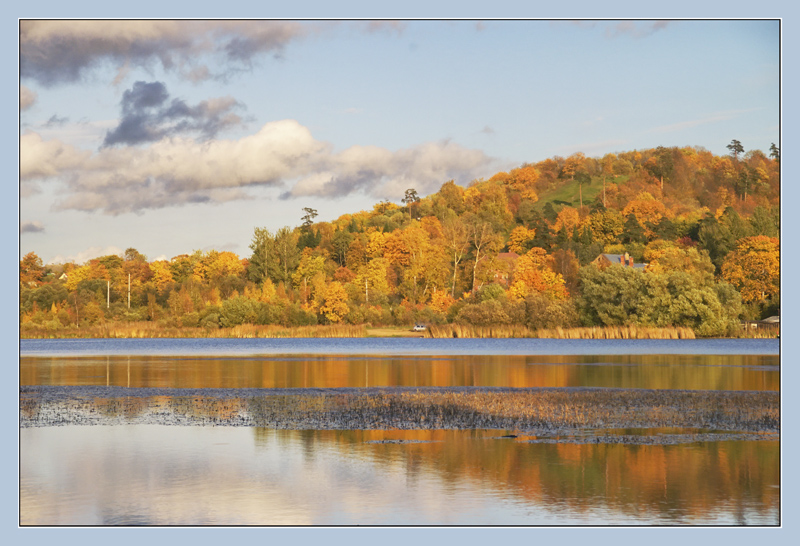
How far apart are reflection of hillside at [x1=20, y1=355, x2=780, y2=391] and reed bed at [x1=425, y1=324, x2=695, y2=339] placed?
2219 cm

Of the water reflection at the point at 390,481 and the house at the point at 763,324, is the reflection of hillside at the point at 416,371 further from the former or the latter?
the house at the point at 763,324

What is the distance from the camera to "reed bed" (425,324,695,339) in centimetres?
6744

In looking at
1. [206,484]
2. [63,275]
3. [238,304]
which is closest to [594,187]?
[238,304]

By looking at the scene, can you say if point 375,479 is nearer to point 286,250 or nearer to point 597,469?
point 597,469

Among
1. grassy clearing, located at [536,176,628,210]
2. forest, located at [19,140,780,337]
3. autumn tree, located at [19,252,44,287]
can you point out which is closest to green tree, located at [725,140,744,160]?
forest, located at [19,140,780,337]

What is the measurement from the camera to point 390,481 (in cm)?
1426

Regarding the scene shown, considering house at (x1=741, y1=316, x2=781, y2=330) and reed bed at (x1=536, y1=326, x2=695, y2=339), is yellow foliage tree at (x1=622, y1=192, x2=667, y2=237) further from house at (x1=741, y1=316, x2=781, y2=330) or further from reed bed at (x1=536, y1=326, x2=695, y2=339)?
reed bed at (x1=536, y1=326, x2=695, y2=339)

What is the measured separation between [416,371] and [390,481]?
20.6 metres

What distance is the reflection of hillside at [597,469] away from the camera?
43.0 ft

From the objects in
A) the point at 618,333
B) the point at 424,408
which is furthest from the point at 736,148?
the point at 424,408

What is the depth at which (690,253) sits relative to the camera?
8225 centimetres

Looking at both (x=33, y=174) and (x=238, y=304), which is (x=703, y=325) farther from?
(x=33, y=174)

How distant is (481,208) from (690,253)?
58.0m

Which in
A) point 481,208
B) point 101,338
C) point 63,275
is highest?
point 481,208
